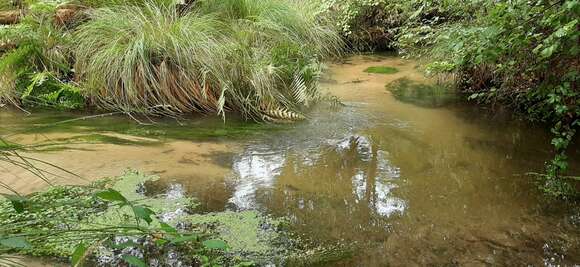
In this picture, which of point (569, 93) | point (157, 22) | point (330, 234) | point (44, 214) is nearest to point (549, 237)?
point (569, 93)

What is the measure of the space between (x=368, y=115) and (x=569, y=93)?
1912mm

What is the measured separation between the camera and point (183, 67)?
4.38m

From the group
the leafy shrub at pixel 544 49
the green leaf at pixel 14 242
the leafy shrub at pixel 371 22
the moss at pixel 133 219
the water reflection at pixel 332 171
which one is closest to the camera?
the green leaf at pixel 14 242

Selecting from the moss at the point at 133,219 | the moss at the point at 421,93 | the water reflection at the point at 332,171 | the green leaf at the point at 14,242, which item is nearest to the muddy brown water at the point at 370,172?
the water reflection at the point at 332,171

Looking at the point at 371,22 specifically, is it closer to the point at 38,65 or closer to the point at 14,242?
the point at 38,65

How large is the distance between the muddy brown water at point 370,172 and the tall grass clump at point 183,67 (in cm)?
29

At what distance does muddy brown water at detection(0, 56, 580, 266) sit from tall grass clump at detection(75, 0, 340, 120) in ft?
0.94

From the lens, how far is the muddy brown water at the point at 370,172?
231cm

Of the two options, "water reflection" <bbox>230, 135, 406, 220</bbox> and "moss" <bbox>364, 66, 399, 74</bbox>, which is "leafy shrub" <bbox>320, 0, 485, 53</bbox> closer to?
"moss" <bbox>364, 66, 399, 74</bbox>

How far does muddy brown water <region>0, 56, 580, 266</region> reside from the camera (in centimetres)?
231

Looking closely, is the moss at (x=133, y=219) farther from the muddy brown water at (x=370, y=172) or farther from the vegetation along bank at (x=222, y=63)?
the muddy brown water at (x=370, y=172)

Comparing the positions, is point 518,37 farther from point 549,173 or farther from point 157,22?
point 157,22

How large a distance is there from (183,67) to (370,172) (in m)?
2.13

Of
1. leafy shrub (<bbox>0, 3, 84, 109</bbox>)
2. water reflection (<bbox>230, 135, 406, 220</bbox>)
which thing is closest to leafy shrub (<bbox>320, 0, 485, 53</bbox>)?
water reflection (<bbox>230, 135, 406, 220</bbox>)
